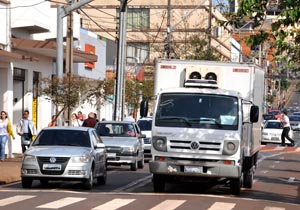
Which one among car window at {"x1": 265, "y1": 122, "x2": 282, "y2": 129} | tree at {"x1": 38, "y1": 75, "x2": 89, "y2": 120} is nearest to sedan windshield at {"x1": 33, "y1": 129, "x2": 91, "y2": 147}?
tree at {"x1": 38, "y1": 75, "x2": 89, "y2": 120}

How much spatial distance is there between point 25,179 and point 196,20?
6538cm

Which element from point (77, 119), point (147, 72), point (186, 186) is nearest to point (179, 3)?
point (147, 72)

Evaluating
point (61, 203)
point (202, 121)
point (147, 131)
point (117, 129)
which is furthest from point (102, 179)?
point (147, 131)

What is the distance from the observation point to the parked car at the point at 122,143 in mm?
28422

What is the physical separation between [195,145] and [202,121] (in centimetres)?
61

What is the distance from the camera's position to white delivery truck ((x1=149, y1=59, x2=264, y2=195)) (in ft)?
64.9

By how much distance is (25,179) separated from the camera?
69.2ft

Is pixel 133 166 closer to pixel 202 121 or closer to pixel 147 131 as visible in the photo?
pixel 147 131

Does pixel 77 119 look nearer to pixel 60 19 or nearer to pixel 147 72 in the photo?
pixel 60 19

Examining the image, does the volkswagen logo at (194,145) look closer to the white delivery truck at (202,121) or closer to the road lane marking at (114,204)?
the white delivery truck at (202,121)

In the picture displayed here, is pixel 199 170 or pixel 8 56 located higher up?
pixel 8 56

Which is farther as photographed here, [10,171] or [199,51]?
[199,51]

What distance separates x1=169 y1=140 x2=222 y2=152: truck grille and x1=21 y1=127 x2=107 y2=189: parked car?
245 cm

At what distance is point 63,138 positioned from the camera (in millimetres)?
22016
